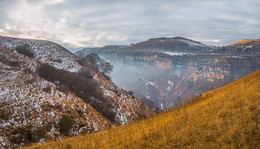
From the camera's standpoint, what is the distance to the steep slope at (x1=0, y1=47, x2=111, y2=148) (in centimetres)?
1824

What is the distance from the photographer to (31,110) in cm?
2303

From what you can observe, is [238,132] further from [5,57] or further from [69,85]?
[5,57]

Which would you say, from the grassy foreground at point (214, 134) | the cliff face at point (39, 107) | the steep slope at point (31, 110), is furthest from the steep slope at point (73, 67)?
the grassy foreground at point (214, 134)

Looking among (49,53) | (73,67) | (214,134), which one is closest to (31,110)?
(214,134)

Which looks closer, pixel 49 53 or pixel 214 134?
pixel 214 134

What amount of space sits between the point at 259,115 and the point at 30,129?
22936 millimetres

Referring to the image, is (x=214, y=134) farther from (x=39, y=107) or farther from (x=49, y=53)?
(x=49, y=53)

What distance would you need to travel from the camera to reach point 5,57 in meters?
40.6

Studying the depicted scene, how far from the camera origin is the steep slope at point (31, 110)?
18241 mm

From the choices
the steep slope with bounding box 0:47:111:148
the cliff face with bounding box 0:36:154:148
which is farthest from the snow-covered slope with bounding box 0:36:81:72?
the steep slope with bounding box 0:47:111:148

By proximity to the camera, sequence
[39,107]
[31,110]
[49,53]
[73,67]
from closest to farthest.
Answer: [31,110] < [39,107] < [73,67] < [49,53]

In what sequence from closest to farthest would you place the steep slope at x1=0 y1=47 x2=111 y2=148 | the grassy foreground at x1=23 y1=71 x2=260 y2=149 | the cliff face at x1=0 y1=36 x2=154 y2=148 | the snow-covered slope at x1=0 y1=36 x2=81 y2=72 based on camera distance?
1. the grassy foreground at x1=23 y1=71 x2=260 y2=149
2. the steep slope at x1=0 y1=47 x2=111 y2=148
3. the cliff face at x1=0 y1=36 x2=154 y2=148
4. the snow-covered slope at x1=0 y1=36 x2=81 y2=72

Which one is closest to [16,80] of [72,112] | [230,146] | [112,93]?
[72,112]

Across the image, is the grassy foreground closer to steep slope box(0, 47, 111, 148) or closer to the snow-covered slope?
steep slope box(0, 47, 111, 148)
